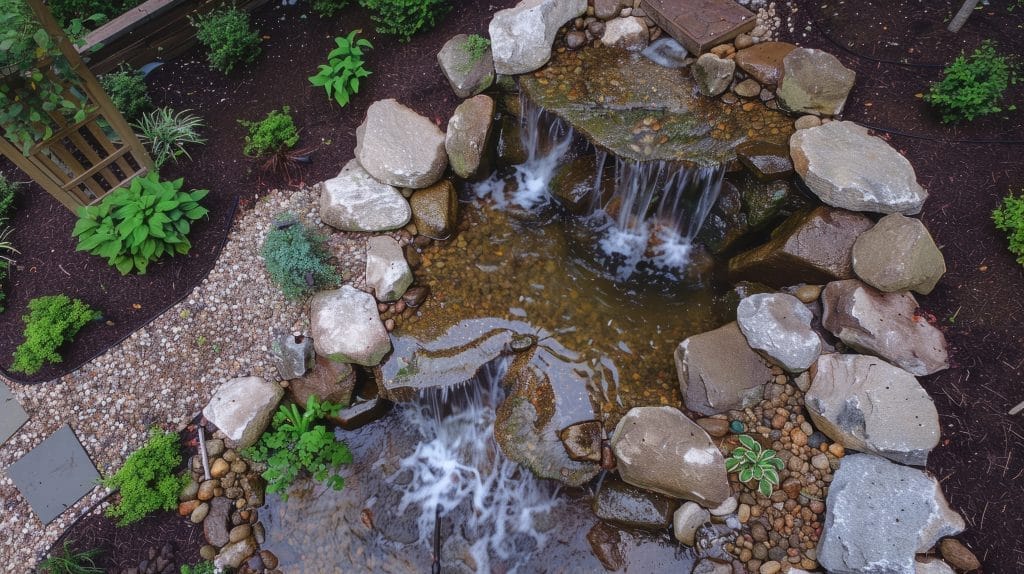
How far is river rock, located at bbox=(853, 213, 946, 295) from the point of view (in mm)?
3965

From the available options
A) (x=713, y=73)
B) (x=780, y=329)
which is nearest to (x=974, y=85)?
(x=713, y=73)

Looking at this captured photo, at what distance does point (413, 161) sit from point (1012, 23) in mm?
5430

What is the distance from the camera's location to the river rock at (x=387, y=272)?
15.5 ft

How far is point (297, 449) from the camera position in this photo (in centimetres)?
432

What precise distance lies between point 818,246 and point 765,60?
1774mm

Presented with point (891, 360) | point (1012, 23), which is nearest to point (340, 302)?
point (891, 360)

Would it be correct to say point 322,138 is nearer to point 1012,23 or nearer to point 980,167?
point 980,167

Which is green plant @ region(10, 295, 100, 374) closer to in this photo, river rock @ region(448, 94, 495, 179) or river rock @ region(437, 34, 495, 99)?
river rock @ region(448, 94, 495, 179)

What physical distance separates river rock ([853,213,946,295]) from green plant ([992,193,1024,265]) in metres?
0.46

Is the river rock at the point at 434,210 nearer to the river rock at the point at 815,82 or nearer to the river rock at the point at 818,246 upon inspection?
the river rock at the point at 818,246

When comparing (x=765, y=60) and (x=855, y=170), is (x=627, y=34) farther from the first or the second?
(x=855, y=170)

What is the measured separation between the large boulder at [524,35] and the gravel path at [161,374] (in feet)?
7.31

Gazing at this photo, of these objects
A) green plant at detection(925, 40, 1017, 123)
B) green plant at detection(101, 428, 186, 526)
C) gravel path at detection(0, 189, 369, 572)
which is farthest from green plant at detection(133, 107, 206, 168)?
green plant at detection(925, 40, 1017, 123)

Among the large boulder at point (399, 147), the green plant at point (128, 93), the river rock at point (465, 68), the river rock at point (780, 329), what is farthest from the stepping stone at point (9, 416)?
the river rock at point (780, 329)
